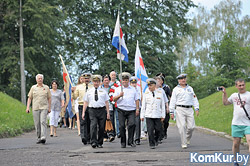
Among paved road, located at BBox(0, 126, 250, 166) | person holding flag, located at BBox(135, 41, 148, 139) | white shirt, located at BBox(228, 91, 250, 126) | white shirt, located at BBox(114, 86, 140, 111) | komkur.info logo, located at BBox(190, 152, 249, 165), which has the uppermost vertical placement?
person holding flag, located at BBox(135, 41, 148, 139)

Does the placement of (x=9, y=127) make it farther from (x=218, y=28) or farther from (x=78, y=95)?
(x=218, y=28)

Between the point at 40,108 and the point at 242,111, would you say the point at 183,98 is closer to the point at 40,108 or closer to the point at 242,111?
the point at 242,111

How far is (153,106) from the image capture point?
39.6 feet

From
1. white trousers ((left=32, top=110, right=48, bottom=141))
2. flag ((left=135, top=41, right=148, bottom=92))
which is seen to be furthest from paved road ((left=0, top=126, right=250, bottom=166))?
flag ((left=135, top=41, right=148, bottom=92))

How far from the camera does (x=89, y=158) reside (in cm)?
946

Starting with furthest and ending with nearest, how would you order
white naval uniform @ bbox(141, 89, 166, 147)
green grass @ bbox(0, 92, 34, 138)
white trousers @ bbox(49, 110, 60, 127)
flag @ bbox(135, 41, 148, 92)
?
green grass @ bbox(0, 92, 34, 138) → white trousers @ bbox(49, 110, 60, 127) → flag @ bbox(135, 41, 148, 92) → white naval uniform @ bbox(141, 89, 166, 147)

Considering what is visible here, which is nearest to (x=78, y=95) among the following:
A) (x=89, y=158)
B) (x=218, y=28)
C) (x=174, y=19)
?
(x=89, y=158)

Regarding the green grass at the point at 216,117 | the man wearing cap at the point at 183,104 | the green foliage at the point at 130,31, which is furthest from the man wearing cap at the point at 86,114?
the green foliage at the point at 130,31

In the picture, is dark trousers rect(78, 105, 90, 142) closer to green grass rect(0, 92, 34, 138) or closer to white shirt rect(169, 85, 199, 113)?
white shirt rect(169, 85, 199, 113)

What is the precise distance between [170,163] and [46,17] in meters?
24.0

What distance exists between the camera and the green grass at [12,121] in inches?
659

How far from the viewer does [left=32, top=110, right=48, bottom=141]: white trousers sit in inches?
519

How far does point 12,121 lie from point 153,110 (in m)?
8.95

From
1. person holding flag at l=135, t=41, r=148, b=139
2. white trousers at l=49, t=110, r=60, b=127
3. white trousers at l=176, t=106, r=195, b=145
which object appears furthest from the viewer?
white trousers at l=49, t=110, r=60, b=127
